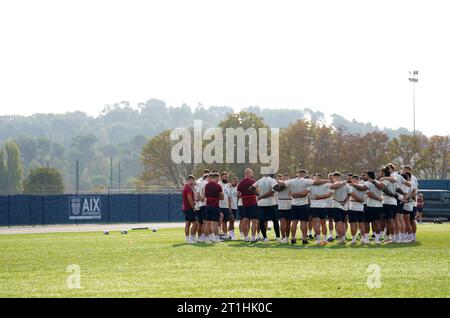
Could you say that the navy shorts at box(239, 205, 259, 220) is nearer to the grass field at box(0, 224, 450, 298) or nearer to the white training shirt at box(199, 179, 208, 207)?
the white training shirt at box(199, 179, 208, 207)

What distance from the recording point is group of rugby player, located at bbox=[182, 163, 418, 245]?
86.9ft

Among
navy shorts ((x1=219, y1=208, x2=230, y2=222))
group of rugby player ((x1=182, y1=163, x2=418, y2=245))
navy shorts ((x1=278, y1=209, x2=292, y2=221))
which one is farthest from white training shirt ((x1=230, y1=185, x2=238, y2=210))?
navy shorts ((x1=278, y1=209, x2=292, y2=221))

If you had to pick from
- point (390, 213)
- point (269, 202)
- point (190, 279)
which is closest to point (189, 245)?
point (269, 202)

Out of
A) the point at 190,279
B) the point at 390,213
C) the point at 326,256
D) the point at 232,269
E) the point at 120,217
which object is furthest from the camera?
Result: the point at 120,217

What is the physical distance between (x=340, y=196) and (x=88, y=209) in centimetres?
3610

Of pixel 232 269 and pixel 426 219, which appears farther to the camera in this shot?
pixel 426 219

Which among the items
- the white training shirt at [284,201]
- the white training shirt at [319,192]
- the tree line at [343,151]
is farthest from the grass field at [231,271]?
the tree line at [343,151]

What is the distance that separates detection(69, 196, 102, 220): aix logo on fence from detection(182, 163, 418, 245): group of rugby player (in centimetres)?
3233

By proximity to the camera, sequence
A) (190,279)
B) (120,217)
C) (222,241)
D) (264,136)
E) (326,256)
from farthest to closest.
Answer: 1. (264,136)
2. (120,217)
3. (222,241)
4. (326,256)
5. (190,279)

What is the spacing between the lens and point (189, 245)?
26672 millimetres

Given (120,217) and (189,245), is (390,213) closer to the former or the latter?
(189,245)

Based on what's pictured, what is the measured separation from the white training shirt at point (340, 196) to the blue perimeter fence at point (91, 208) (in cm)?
3490

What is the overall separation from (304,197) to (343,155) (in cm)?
6435

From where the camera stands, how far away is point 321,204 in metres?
26.6
